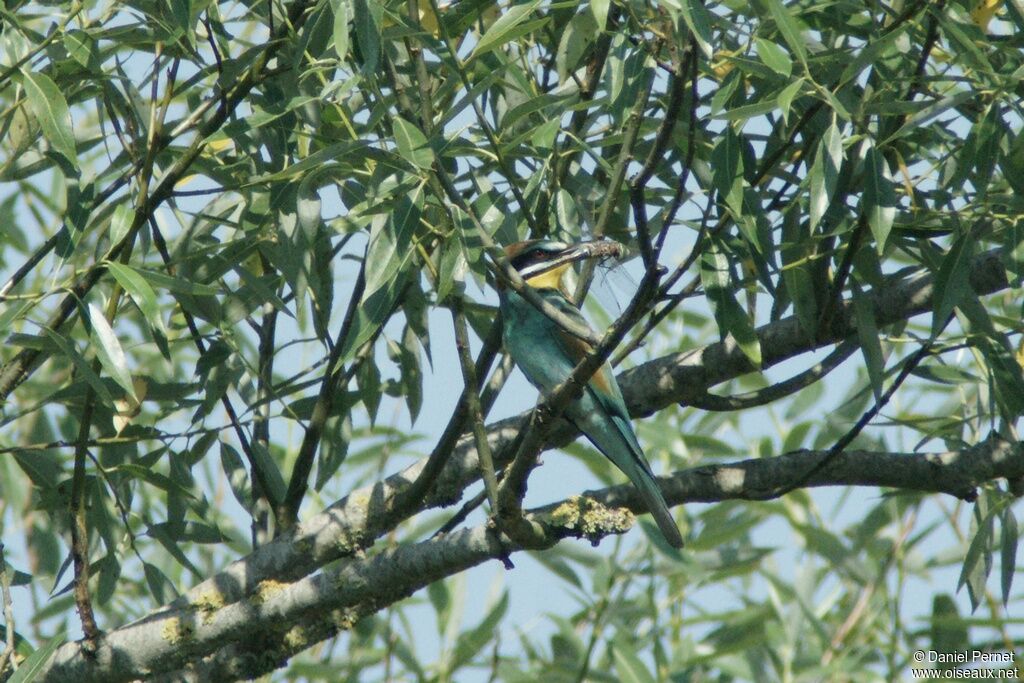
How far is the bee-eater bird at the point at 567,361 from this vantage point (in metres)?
3.26

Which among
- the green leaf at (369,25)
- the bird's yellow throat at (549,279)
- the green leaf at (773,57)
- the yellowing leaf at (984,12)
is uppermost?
the bird's yellow throat at (549,279)

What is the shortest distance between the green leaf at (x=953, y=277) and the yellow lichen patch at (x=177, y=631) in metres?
1.79

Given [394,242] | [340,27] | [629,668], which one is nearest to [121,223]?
[394,242]

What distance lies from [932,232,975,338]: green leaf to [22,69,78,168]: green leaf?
6.00ft

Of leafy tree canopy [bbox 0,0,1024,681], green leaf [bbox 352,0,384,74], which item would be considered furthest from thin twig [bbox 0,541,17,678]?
green leaf [bbox 352,0,384,74]

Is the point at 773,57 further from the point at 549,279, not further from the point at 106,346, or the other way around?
the point at 549,279

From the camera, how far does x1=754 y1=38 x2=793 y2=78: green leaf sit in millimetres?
2180

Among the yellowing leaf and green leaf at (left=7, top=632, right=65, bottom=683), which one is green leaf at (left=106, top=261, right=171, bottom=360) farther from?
the yellowing leaf

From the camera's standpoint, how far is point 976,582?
323cm

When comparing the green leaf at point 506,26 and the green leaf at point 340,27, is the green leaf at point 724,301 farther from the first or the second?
the green leaf at point 340,27

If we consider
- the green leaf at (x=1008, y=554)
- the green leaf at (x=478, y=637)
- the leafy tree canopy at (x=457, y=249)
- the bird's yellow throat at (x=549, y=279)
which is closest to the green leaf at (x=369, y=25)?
the leafy tree canopy at (x=457, y=249)

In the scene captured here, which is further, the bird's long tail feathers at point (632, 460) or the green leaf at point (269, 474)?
the green leaf at point (269, 474)

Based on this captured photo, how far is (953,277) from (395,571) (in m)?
1.38

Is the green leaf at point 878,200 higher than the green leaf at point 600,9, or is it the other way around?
the green leaf at point 600,9
